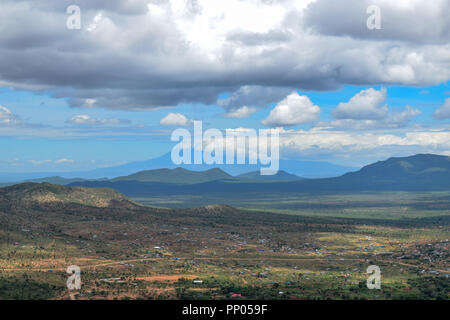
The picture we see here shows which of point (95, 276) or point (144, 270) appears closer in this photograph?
point (95, 276)

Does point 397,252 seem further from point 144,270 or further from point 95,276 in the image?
point 95,276

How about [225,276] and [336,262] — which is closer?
[225,276]
